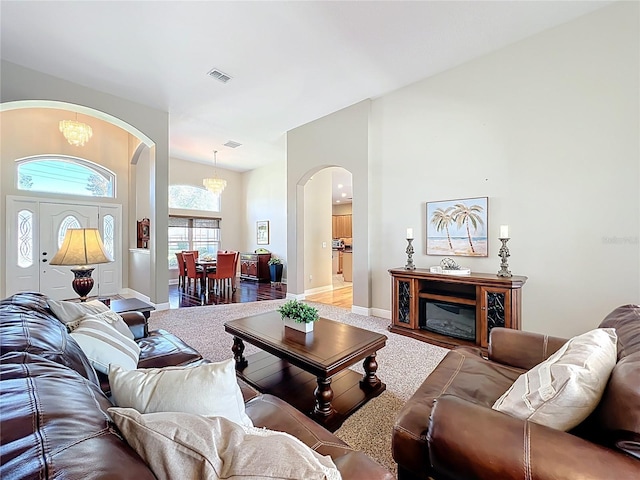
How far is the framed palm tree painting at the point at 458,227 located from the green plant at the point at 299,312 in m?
2.32

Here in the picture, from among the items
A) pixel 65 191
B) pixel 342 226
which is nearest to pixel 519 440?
pixel 65 191

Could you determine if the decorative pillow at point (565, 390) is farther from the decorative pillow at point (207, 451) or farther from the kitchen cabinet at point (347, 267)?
the kitchen cabinet at point (347, 267)

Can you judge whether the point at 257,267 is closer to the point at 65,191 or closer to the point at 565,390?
the point at 65,191

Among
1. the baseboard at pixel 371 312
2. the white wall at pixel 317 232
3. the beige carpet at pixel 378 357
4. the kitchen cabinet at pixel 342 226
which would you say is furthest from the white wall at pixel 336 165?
the kitchen cabinet at pixel 342 226

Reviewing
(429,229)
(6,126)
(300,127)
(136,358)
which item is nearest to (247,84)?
(300,127)

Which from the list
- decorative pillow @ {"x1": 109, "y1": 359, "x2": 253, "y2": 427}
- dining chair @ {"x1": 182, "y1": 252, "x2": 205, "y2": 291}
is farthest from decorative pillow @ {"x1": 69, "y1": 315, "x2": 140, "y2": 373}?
dining chair @ {"x1": 182, "y1": 252, "x2": 205, "y2": 291}

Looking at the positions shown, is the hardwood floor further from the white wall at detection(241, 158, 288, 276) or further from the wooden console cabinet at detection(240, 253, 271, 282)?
the white wall at detection(241, 158, 288, 276)

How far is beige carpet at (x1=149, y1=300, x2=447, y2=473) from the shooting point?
174 centimetres

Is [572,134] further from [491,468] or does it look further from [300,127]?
[300,127]

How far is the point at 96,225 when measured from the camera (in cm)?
593

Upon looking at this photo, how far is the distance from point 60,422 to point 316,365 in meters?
1.41

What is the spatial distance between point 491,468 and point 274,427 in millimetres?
790

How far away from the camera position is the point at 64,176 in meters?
5.62

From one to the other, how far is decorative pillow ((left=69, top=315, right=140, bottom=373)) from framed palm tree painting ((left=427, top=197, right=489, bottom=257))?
3.59 metres
